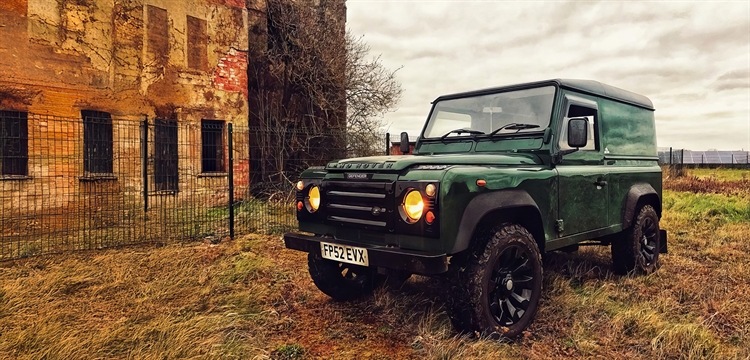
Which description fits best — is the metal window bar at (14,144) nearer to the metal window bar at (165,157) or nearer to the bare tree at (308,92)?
the metal window bar at (165,157)

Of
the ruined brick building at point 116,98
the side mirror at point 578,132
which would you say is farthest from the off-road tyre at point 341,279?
the ruined brick building at point 116,98

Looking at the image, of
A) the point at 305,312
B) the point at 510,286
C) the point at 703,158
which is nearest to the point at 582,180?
the point at 510,286

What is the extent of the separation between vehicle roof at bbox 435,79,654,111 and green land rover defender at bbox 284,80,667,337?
19 mm

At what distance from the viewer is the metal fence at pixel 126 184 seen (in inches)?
291

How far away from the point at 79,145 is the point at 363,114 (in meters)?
7.27

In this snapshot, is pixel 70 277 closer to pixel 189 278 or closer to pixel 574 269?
pixel 189 278

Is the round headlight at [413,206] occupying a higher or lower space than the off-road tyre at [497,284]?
higher

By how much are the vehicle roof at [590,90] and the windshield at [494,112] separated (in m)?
0.05

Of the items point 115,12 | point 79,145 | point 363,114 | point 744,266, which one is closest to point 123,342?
point 744,266

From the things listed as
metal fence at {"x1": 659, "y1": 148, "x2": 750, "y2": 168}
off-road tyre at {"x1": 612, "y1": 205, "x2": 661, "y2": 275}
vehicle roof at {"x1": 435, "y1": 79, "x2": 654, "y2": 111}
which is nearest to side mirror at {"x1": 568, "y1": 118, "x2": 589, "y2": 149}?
vehicle roof at {"x1": 435, "y1": 79, "x2": 654, "y2": 111}

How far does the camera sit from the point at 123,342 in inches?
118

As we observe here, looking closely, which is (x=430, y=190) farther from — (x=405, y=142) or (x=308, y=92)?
(x=308, y=92)

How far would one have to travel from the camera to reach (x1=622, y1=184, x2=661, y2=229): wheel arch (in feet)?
14.8

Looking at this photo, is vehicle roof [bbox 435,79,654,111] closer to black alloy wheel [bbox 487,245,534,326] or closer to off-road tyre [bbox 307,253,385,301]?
black alloy wheel [bbox 487,245,534,326]
